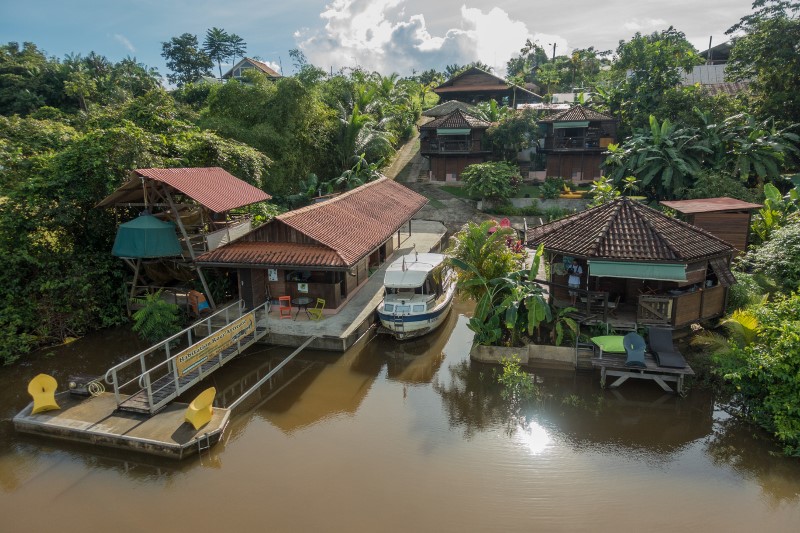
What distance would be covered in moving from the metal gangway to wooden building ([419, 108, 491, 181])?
23.3m

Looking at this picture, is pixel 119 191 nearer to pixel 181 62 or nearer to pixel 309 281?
pixel 309 281

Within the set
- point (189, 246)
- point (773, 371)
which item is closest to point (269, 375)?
point (189, 246)

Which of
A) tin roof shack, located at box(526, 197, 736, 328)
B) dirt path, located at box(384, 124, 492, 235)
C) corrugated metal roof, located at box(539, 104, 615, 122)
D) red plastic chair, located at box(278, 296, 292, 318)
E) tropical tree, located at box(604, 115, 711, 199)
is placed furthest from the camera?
corrugated metal roof, located at box(539, 104, 615, 122)

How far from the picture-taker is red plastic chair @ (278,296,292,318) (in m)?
17.8

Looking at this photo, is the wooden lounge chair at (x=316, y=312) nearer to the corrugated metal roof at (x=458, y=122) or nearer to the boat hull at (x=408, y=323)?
the boat hull at (x=408, y=323)

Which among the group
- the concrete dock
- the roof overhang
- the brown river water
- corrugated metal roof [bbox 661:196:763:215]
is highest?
corrugated metal roof [bbox 661:196:763:215]

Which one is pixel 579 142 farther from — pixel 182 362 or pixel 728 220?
pixel 182 362

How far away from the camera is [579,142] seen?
35562 millimetres

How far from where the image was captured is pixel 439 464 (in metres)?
11.0

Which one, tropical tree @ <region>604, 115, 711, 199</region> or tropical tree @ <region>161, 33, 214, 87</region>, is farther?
tropical tree @ <region>161, 33, 214, 87</region>

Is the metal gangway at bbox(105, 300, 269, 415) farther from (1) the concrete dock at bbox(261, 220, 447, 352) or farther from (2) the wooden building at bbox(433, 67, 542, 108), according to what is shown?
(2) the wooden building at bbox(433, 67, 542, 108)

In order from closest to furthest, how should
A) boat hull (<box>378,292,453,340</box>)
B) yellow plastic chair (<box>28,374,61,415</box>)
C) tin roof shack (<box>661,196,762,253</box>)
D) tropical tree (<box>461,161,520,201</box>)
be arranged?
yellow plastic chair (<box>28,374,61,415</box>) < boat hull (<box>378,292,453,340</box>) < tin roof shack (<box>661,196,762,253</box>) < tropical tree (<box>461,161,520,201</box>)

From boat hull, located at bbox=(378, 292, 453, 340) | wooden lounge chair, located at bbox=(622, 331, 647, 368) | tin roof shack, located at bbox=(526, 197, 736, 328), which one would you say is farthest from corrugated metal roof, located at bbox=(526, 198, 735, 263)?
boat hull, located at bbox=(378, 292, 453, 340)

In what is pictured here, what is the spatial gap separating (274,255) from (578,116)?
26.5m
